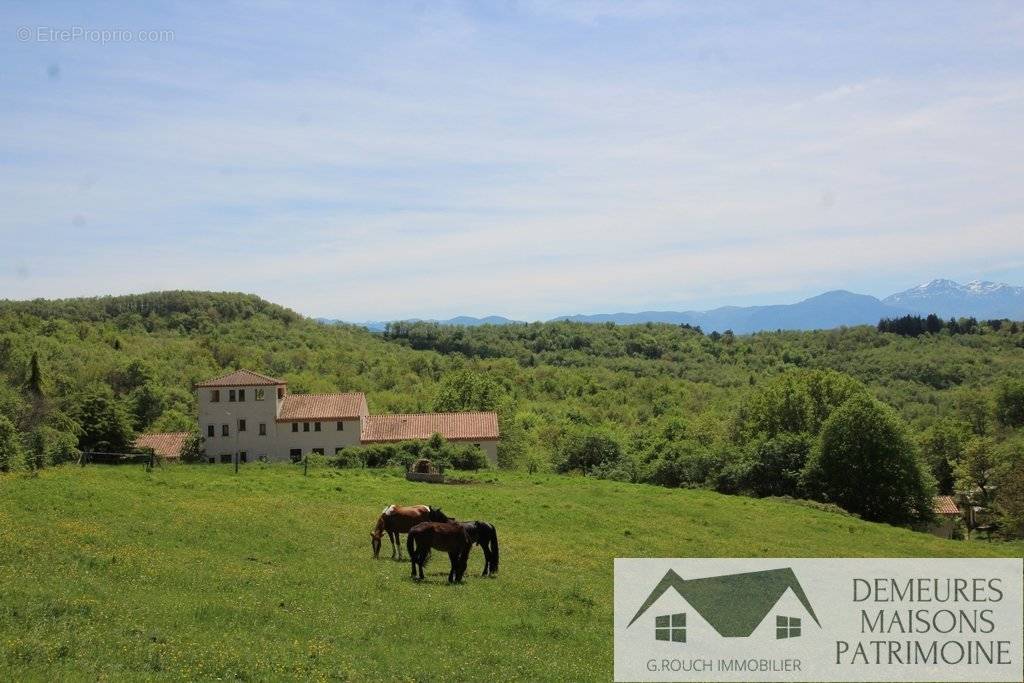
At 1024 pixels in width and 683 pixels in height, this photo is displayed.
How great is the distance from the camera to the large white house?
61.9 m

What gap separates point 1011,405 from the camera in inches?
3610

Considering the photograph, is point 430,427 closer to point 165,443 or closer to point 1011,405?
point 165,443

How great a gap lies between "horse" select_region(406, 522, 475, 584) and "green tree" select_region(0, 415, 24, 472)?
82.4 ft

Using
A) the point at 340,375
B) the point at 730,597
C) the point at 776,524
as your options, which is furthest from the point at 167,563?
the point at 340,375

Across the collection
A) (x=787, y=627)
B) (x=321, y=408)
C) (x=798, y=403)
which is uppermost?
(x=798, y=403)

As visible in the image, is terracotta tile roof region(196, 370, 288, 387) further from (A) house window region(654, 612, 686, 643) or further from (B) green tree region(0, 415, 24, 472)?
(A) house window region(654, 612, 686, 643)

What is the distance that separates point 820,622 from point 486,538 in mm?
8265

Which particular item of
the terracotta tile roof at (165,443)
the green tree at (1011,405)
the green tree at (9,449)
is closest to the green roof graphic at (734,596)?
the green tree at (9,449)

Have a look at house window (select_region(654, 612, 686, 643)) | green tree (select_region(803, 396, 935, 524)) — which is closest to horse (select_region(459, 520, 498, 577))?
house window (select_region(654, 612, 686, 643))

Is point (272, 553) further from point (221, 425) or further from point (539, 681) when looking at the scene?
point (221, 425)

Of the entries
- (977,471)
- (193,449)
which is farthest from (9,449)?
(977,471)

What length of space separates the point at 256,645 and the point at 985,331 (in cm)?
20563

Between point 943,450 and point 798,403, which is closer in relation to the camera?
point 798,403

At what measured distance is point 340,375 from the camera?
124 meters
